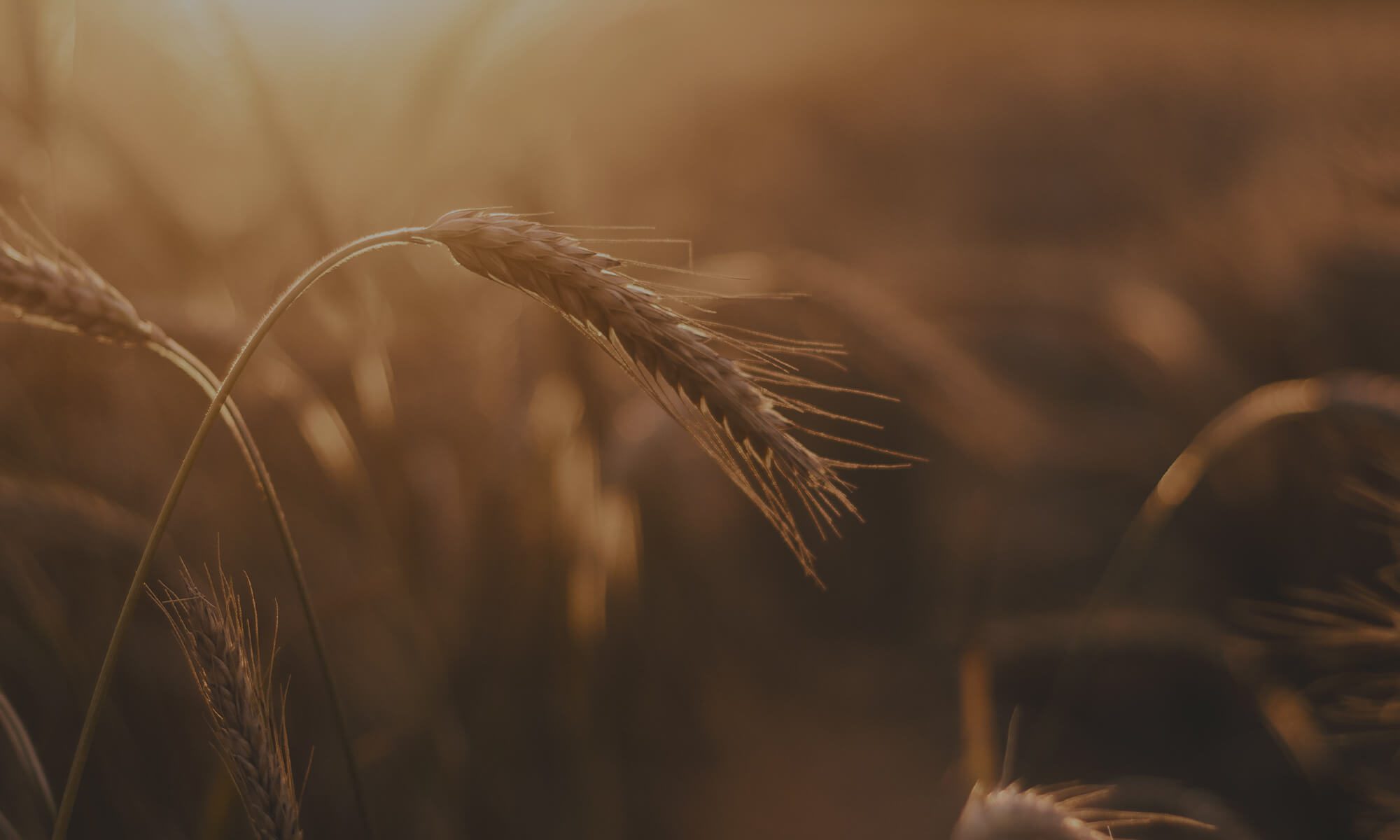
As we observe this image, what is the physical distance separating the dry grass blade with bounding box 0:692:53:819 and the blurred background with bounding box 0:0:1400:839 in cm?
11

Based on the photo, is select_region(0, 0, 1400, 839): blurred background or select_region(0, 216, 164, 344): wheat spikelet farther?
select_region(0, 0, 1400, 839): blurred background

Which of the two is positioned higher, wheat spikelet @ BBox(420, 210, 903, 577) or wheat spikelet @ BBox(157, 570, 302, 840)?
wheat spikelet @ BBox(420, 210, 903, 577)

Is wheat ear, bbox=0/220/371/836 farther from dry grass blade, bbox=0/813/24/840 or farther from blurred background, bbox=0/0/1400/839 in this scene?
blurred background, bbox=0/0/1400/839

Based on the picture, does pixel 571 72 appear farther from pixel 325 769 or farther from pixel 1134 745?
pixel 1134 745

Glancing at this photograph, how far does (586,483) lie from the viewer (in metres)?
1.03

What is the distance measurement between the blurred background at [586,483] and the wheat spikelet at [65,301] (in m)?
0.26

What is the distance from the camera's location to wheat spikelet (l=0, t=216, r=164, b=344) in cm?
43

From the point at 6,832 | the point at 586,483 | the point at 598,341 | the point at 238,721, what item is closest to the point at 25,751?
the point at 6,832

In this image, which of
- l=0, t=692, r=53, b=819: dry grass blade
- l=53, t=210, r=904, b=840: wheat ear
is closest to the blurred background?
l=0, t=692, r=53, b=819: dry grass blade

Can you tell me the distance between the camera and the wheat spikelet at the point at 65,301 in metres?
0.43

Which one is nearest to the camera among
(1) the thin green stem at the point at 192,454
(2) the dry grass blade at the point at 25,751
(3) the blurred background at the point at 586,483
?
(1) the thin green stem at the point at 192,454

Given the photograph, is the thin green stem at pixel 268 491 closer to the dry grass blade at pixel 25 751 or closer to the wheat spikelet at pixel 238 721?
the wheat spikelet at pixel 238 721

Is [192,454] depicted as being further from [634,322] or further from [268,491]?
[634,322]

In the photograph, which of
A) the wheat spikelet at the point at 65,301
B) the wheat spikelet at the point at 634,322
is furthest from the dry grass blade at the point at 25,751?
the wheat spikelet at the point at 634,322
